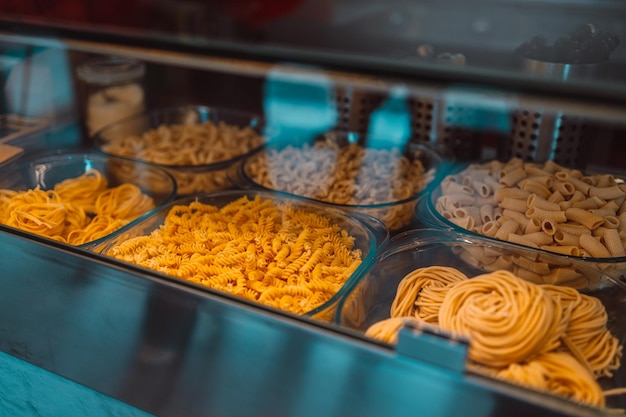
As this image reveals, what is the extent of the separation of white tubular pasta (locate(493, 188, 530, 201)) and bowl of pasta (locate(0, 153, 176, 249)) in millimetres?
725

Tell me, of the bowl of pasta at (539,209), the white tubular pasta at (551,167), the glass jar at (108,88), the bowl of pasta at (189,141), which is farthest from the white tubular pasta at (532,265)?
the glass jar at (108,88)

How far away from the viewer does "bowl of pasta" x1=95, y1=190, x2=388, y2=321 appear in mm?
989

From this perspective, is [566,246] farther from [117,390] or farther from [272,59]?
[117,390]

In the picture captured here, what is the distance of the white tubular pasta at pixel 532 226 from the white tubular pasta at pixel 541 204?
4cm

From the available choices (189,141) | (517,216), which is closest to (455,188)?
(517,216)

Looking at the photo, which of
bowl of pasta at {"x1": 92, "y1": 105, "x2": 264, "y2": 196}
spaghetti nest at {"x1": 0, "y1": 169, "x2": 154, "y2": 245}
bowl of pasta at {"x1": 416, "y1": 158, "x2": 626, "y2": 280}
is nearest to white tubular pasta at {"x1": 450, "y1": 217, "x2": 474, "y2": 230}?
bowl of pasta at {"x1": 416, "y1": 158, "x2": 626, "y2": 280}

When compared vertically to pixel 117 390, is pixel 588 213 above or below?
above

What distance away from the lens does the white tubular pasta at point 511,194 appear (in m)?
1.21

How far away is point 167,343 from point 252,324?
0.18 m

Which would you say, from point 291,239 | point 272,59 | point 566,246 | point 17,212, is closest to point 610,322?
point 566,246

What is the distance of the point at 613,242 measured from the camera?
1.08 m

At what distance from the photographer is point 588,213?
45.0 inches

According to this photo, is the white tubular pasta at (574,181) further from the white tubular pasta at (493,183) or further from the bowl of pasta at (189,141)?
the bowl of pasta at (189,141)

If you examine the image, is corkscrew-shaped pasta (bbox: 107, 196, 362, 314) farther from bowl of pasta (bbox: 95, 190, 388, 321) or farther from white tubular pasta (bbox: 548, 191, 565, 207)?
white tubular pasta (bbox: 548, 191, 565, 207)
